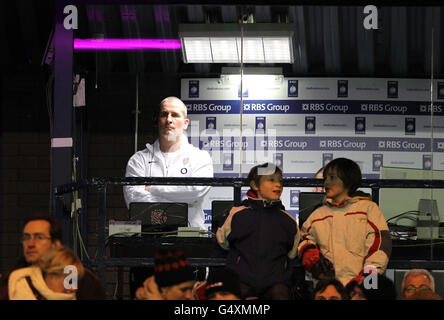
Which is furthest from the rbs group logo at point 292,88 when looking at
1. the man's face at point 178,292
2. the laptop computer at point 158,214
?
the man's face at point 178,292

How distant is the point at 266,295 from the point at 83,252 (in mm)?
1951

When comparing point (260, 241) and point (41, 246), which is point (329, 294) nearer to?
point (260, 241)

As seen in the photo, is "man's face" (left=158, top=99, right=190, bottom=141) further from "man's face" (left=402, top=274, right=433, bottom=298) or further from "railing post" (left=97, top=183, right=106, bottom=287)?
"man's face" (left=402, top=274, right=433, bottom=298)

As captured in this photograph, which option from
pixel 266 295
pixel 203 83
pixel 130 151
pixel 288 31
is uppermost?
pixel 288 31

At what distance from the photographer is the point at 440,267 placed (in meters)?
4.69

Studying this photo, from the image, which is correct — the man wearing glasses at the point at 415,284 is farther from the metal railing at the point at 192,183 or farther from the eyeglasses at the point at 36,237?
the eyeglasses at the point at 36,237

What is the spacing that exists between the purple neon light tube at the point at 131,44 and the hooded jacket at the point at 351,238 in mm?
3064

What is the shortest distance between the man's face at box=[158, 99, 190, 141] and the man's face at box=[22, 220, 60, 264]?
2834mm

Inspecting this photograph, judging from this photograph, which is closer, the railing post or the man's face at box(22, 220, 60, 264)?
the man's face at box(22, 220, 60, 264)

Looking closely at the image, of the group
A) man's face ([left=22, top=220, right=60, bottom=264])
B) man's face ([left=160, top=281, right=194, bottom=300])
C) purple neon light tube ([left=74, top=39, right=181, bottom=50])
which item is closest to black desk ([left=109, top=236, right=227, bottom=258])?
man's face ([left=22, top=220, right=60, bottom=264])

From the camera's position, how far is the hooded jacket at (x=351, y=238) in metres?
4.21

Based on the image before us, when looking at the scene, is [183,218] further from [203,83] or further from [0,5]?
[0,5]

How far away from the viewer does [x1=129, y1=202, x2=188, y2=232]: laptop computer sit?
230 inches
